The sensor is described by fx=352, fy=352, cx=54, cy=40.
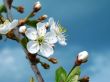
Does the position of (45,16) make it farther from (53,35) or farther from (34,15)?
(53,35)

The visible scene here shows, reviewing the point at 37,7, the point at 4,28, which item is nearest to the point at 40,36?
the point at 37,7

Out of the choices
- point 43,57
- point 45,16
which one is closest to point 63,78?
point 43,57

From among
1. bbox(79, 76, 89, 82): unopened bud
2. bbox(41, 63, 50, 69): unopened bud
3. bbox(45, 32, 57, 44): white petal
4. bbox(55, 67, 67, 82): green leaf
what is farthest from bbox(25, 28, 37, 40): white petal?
bbox(79, 76, 89, 82): unopened bud

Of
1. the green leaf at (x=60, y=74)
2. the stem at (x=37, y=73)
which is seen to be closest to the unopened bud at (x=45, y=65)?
the green leaf at (x=60, y=74)

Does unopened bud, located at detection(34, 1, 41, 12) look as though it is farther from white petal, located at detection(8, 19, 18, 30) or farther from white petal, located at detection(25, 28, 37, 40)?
white petal, located at detection(8, 19, 18, 30)

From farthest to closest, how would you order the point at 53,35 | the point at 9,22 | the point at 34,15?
the point at 34,15 → the point at 53,35 → the point at 9,22

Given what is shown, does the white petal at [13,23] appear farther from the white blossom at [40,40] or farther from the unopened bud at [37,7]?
the unopened bud at [37,7]
